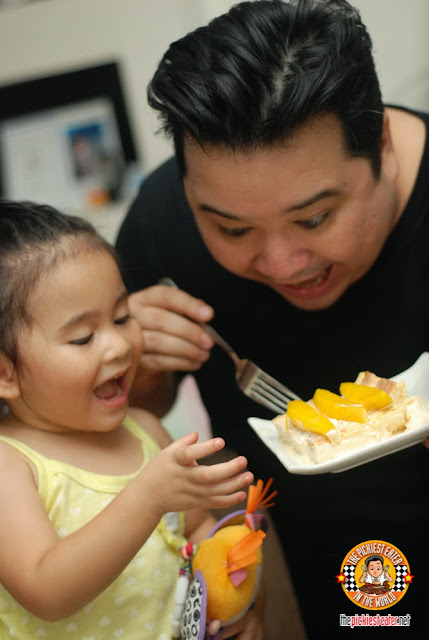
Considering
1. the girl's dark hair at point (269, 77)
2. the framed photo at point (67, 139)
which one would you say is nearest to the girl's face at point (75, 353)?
the girl's dark hair at point (269, 77)

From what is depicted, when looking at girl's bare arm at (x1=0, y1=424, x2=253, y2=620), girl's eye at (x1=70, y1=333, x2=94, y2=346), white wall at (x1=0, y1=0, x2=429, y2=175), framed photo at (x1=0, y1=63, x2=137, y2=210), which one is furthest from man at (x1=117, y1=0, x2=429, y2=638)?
framed photo at (x1=0, y1=63, x2=137, y2=210)

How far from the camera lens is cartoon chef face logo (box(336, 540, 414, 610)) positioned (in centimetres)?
60

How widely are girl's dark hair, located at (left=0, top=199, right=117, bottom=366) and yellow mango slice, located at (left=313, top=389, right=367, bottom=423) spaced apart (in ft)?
1.09

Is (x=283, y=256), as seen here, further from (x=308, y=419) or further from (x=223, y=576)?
(x=223, y=576)

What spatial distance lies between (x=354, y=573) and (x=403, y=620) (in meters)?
0.07

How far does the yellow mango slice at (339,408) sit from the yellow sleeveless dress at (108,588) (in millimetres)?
218

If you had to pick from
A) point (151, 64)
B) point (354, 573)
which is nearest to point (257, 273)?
point (354, 573)

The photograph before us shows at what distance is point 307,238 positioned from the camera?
0.83m

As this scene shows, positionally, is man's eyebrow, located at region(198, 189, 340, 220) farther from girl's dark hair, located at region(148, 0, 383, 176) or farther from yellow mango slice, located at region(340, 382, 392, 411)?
yellow mango slice, located at region(340, 382, 392, 411)

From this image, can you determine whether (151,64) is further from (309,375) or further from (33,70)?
(309,375)

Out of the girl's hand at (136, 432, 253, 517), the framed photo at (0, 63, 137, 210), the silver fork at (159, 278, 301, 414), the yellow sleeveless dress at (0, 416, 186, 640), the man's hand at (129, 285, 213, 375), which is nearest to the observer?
the girl's hand at (136, 432, 253, 517)

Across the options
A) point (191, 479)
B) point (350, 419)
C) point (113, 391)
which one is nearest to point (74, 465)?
point (113, 391)

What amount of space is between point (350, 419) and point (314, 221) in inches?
10.9

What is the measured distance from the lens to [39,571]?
0.63 m
